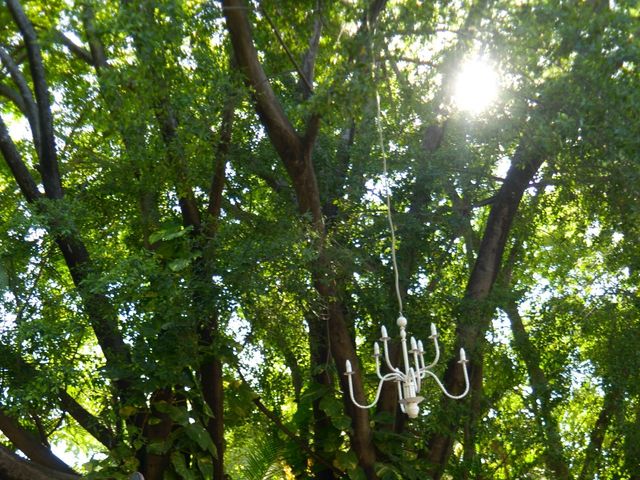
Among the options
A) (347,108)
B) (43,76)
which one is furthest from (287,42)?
(43,76)

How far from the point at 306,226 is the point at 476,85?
1.63 meters

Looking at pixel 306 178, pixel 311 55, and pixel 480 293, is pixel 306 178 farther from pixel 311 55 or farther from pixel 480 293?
pixel 480 293

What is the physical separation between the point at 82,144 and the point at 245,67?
2589 mm

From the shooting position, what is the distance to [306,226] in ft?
23.6

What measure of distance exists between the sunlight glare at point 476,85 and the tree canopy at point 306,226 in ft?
0.14

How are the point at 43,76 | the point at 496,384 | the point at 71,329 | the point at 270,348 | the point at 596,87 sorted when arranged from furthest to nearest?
the point at 496,384 → the point at 270,348 → the point at 43,76 → the point at 71,329 → the point at 596,87

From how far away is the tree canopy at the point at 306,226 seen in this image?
6.73m

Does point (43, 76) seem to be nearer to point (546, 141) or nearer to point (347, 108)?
point (347, 108)

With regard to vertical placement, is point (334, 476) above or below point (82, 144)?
below

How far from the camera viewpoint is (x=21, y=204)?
7.99 metres

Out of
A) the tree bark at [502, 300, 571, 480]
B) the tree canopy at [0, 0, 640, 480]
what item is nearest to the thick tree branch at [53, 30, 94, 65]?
the tree canopy at [0, 0, 640, 480]

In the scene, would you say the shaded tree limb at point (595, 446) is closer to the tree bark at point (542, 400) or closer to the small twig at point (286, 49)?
the tree bark at point (542, 400)

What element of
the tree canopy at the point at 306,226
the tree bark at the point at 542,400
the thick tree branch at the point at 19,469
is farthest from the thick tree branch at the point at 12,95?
the tree bark at the point at 542,400

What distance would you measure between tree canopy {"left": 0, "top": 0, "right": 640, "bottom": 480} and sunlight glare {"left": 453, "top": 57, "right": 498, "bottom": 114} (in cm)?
4
